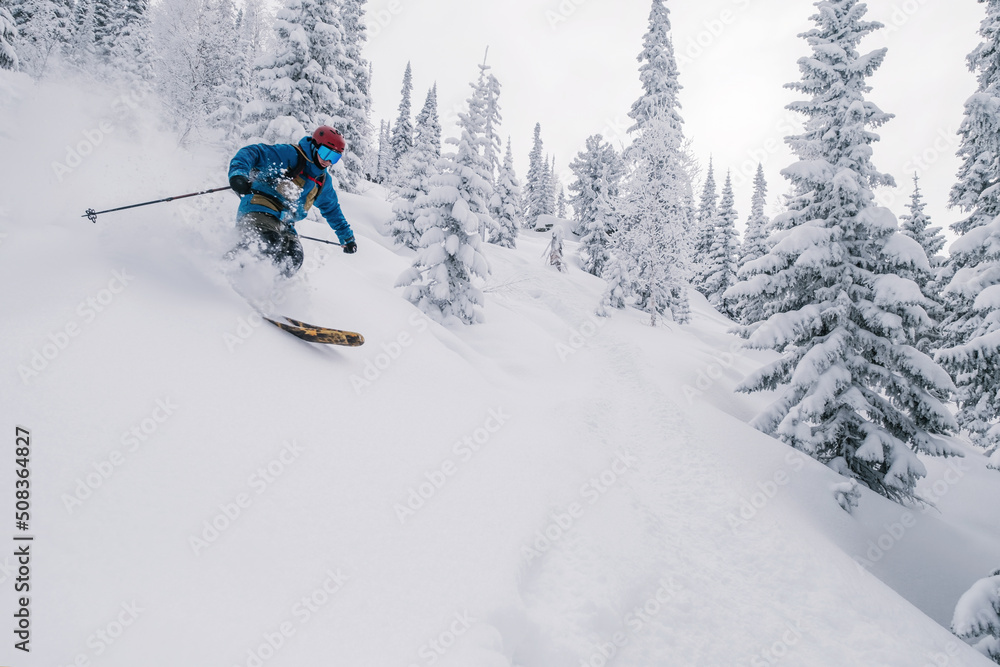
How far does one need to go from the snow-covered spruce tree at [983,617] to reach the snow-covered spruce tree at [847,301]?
504 centimetres

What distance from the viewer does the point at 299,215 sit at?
704 centimetres

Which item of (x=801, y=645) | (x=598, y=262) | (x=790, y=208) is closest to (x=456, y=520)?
(x=801, y=645)

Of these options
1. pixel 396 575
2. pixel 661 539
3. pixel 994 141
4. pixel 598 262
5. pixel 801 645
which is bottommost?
pixel 598 262

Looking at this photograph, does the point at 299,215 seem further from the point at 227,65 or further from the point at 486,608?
the point at 227,65

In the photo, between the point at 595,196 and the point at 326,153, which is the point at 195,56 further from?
the point at 595,196

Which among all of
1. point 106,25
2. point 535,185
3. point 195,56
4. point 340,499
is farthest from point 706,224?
point 106,25

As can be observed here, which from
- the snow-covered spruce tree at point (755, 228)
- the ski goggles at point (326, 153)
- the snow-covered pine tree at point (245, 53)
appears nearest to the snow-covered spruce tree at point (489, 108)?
the ski goggles at point (326, 153)

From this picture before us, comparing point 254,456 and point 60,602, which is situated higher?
point 60,602

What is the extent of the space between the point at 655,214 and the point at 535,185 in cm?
5452

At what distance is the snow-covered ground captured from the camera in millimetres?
2719

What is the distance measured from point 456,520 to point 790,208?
41.2 feet

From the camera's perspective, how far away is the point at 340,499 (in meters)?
3.90

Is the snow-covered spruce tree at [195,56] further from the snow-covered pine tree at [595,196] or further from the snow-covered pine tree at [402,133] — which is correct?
the snow-covered pine tree at [402,133]

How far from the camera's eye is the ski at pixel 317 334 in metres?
5.94
